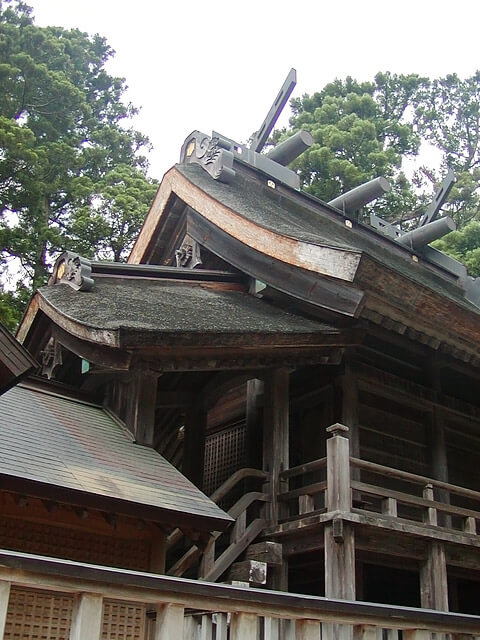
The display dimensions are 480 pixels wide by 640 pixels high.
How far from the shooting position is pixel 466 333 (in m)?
9.23

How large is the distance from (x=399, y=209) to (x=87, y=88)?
48.7 feet

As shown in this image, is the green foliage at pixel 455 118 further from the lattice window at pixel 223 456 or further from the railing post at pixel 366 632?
the railing post at pixel 366 632

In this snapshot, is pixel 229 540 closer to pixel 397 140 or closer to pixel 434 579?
pixel 434 579

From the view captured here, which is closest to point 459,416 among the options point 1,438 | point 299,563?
point 299,563

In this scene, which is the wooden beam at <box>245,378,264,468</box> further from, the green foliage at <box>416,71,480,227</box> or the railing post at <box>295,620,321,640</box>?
the green foliage at <box>416,71,480,227</box>

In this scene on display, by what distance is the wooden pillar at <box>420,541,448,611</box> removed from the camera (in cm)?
814

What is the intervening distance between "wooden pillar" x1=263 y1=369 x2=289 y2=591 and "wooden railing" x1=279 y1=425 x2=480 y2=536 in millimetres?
122

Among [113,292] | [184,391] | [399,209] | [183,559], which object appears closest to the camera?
[183,559]

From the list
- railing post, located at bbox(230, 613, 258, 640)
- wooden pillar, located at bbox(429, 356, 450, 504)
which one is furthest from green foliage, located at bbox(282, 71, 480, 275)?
railing post, located at bbox(230, 613, 258, 640)

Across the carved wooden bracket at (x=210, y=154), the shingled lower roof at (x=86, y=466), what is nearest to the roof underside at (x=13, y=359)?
the shingled lower roof at (x=86, y=466)

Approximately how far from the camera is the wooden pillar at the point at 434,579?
26.7 ft

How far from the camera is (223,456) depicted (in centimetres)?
1072

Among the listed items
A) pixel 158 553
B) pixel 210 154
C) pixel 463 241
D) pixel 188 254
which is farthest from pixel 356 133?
pixel 158 553

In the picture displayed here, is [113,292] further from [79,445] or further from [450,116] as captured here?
[450,116]
